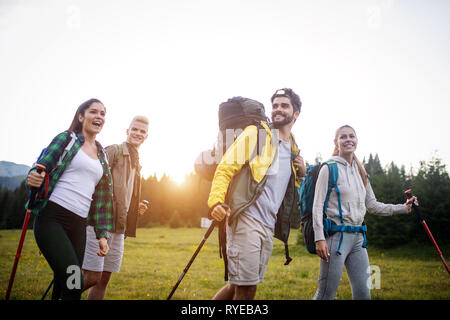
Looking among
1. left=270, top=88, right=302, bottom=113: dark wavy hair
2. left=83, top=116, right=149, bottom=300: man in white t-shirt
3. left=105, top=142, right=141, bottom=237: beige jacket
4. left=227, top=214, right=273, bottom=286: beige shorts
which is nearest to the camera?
left=227, top=214, right=273, bottom=286: beige shorts

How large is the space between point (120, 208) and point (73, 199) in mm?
1184

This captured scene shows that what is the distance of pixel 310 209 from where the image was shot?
14.4 ft

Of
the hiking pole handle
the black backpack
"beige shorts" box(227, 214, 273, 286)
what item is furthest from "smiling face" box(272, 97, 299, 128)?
the hiking pole handle

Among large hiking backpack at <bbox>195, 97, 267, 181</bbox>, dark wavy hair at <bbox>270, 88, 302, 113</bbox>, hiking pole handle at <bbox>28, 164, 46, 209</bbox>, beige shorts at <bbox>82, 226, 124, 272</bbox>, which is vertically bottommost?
beige shorts at <bbox>82, 226, 124, 272</bbox>

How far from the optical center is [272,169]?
338 centimetres

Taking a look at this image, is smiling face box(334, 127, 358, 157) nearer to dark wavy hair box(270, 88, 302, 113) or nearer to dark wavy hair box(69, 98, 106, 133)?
dark wavy hair box(270, 88, 302, 113)

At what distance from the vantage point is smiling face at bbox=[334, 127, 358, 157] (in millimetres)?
4535

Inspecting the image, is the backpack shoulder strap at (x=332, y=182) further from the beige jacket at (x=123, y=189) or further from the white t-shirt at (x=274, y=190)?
the beige jacket at (x=123, y=189)

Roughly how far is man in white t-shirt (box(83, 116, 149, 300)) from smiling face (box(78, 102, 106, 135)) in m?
0.92

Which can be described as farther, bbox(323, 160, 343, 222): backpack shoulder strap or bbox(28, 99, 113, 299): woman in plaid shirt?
bbox(323, 160, 343, 222): backpack shoulder strap

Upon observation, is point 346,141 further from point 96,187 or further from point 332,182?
point 96,187

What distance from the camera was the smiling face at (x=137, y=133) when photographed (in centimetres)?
506

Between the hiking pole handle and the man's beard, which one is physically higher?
the man's beard
